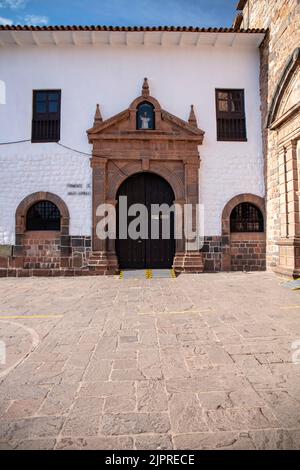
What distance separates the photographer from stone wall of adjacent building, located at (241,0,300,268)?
24.2ft

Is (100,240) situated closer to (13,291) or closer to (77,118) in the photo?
(13,291)

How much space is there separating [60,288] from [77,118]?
5.50 m

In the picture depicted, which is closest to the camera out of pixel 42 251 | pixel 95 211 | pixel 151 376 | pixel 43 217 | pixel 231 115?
pixel 151 376

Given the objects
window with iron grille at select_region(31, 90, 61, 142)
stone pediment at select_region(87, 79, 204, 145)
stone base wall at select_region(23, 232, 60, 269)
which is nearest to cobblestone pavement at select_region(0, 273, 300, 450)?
stone base wall at select_region(23, 232, 60, 269)

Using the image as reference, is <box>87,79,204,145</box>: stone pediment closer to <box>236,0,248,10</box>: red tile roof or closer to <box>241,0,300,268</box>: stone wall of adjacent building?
<box>241,0,300,268</box>: stone wall of adjacent building

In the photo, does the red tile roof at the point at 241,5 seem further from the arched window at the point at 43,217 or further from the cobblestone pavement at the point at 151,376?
the cobblestone pavement at the point at 151,376

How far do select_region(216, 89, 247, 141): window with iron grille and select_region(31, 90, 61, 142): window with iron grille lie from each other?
5245 millimetres

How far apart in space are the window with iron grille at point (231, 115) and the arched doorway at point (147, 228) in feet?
8.45

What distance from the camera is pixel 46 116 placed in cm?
891

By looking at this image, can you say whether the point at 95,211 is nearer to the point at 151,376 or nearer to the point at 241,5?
the point at 151,376

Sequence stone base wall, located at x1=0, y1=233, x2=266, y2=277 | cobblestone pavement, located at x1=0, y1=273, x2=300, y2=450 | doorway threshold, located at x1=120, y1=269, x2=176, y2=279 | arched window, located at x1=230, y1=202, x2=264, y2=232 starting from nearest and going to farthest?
cobblestone pavement, located at x1=0, y1=273, x2=300, y2=450
doorway threshold, located at x1=120, y1=269, x2=176, y2=279
stone base wall, located at x1=0, y1=233, x2=266, y2=277
arched window, located at x1=230, y1=202, x2=264, y2=232

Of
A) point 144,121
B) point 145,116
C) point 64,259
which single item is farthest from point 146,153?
point 64,259

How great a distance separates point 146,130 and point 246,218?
4296 millimetres

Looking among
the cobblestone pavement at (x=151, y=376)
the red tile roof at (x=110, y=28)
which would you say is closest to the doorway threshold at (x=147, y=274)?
the cobblestone pavement at (x=151, y=376)
